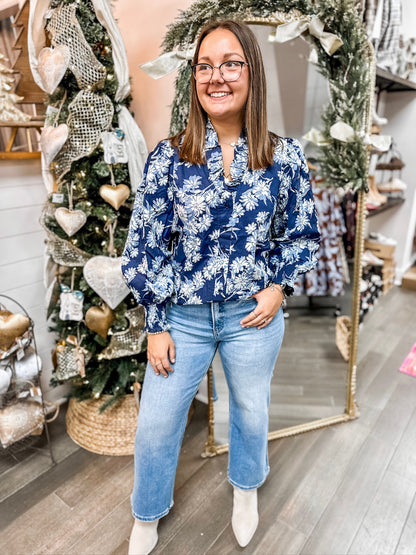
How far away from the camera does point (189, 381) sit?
123 cm

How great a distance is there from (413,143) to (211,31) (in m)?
3.09

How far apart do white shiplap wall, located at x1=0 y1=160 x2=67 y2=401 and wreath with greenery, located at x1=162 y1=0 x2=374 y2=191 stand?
0.75 metres

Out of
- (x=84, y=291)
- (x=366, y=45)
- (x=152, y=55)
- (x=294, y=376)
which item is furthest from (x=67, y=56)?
(x=294, y=376)

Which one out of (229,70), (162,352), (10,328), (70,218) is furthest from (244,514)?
(229,70)

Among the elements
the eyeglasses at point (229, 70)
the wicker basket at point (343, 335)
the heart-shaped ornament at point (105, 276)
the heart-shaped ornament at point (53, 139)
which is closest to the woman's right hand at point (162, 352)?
the heart-shaped ornament at point (105, 276)

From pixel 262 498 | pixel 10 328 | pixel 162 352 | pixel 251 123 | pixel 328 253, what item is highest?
pixel 251 123

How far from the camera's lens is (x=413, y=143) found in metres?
3.52

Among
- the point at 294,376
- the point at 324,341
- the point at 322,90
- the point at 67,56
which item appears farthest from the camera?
the point at 324,341

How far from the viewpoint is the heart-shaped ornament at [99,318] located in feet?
5.47

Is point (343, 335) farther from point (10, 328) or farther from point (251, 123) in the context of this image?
point (10, 328)

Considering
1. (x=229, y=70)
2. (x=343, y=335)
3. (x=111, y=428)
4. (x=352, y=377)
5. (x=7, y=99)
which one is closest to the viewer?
(x=229, y=70)

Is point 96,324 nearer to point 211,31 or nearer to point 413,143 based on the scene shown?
point 211,31

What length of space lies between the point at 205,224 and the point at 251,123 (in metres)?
0.29

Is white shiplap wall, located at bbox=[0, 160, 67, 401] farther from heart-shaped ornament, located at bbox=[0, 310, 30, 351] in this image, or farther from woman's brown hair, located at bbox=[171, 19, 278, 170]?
woman's brown hair, located at bbox=[171, 19, 278, 170]
